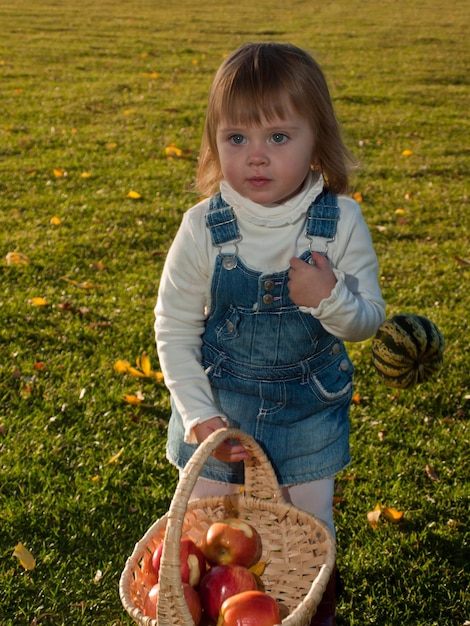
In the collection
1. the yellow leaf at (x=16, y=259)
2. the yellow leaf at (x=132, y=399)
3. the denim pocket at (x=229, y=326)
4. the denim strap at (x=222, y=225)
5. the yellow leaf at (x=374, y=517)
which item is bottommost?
the yellow leaf at (x=374, y=517)

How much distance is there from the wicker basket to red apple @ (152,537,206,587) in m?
0.07

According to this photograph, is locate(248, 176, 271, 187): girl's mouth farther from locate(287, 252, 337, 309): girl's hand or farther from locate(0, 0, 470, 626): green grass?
locate(0, 0, 470, 626): green grass

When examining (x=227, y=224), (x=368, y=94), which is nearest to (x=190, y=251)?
(x=227, y=224)

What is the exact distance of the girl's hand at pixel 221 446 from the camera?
9.00ft

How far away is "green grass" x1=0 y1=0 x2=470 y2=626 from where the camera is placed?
330cm

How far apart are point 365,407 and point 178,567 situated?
2.36 metres

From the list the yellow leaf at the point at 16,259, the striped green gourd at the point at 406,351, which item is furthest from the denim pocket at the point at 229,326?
the yellow leaf at the point at 16,259

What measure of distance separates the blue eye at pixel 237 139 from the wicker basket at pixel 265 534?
0.97m

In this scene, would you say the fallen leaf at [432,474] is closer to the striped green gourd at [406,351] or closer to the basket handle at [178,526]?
the striped green gourd at [406,351]

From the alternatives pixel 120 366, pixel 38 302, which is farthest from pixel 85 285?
pixel 120 366

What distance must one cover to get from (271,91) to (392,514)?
193 centimetres

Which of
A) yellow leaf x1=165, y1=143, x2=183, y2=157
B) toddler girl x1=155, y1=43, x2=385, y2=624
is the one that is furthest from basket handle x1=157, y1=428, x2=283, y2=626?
yellow leaf x1=165, y1=143, x2=183, y2=157

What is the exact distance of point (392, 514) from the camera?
11.6 ft

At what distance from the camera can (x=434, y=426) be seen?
4.21 meters
